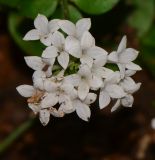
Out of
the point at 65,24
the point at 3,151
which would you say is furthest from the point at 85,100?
the point at 3,151

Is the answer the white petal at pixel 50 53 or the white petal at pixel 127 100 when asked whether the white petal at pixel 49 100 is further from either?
the white petal at pixel 127 100

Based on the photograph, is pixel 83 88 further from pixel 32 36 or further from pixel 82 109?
pixel 32 36

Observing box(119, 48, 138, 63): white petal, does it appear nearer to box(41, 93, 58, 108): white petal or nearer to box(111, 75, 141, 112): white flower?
box(111, 75, 141, 112): white flower

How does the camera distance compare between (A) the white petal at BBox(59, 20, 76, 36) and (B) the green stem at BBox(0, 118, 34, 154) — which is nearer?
(A) the white petal at BBox(59, 20, 76, 36)

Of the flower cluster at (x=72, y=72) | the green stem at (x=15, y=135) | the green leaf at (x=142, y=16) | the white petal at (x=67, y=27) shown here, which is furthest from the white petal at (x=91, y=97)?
the green leaf at (x=142, y=16)

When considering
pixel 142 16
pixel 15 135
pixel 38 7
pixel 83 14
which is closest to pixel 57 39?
pixel 38 7

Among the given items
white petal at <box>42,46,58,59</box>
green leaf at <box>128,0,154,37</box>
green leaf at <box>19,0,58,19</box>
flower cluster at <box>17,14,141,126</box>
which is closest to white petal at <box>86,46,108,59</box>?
flower cluster at <box>17,14,141,126</box>

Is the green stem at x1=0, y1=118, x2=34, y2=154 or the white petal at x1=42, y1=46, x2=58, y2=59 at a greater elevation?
the white petal at x1=42, y1=46, x2=58, y2=59
